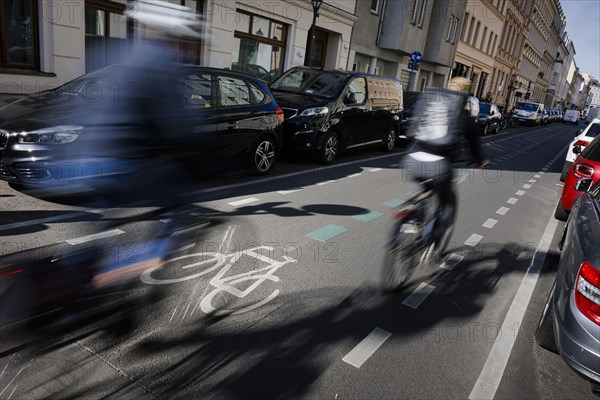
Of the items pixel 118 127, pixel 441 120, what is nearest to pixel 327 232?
pixel 441 120

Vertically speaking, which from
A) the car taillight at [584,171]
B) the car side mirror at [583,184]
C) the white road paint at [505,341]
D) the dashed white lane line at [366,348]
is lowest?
the white road paint at [505,341]

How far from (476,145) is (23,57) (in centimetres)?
961

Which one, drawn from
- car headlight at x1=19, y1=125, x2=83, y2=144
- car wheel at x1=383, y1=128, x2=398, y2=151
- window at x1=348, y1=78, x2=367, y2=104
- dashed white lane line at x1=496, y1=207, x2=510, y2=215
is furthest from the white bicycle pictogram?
car wheel at x1=383, y1=128, x2=398, y2=151

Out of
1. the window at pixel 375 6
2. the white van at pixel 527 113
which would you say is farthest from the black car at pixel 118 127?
the white van at pixel 527 113

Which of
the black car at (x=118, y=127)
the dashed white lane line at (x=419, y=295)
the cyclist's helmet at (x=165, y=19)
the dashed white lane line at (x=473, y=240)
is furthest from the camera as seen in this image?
the dashed white lane line at (x=473, y=240)

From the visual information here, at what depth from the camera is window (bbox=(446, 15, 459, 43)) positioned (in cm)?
3203

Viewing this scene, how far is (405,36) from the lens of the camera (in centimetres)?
2464

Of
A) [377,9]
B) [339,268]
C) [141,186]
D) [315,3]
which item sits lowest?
[339,268]

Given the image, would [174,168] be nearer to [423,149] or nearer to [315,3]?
[423,149]

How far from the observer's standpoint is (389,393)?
2.84m

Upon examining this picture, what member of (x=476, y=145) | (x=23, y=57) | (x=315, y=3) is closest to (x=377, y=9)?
(x=315, y=3)

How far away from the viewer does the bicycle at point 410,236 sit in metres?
4.12

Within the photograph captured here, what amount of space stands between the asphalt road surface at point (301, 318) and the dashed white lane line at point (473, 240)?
3cm

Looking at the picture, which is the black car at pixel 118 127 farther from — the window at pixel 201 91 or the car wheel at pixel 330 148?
the car wheel at pixel 330 148
